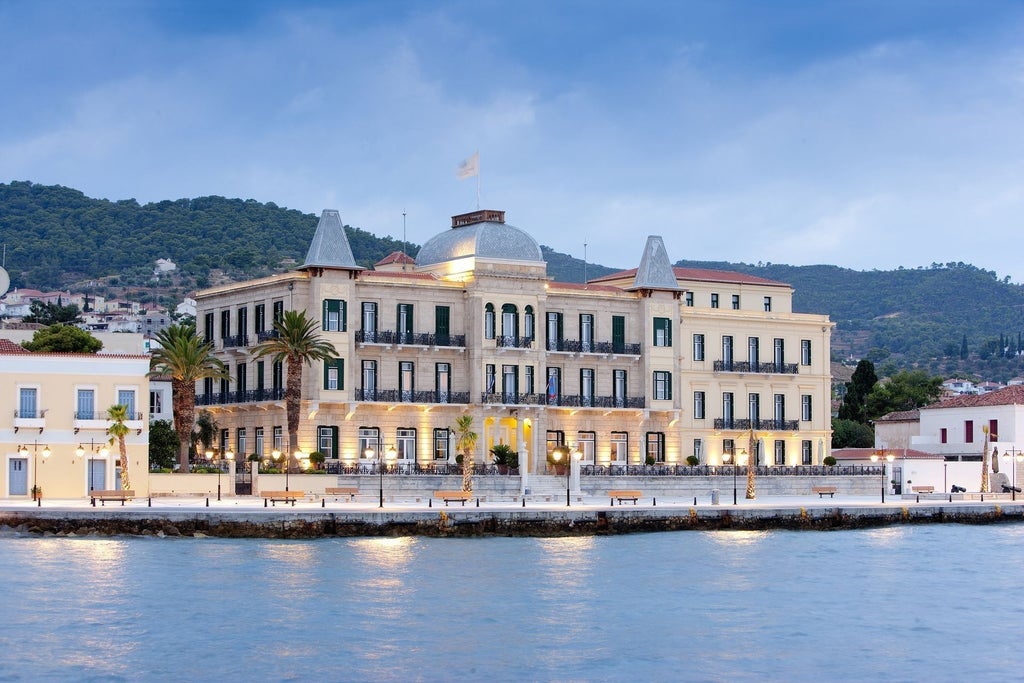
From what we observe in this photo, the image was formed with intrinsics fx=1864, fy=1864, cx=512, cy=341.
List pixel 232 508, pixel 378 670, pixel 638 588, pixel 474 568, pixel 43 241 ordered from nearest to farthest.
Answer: pixel 378 670, pixel 638 588, pixel 474 568, pixel 232 508, pixel 43 241

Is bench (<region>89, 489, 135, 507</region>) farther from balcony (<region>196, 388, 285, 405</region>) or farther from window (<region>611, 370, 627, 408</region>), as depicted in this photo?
window (<region>611, 370, 627, 408</region>)

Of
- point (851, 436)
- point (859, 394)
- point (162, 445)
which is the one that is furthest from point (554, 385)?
point (859, 394)

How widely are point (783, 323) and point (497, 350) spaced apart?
54.3 feet

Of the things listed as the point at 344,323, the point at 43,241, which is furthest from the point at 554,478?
the point at 43,241

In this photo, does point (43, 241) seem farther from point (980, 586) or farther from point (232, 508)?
point (980, 586)

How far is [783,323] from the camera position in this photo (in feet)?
292

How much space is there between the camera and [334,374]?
250 ft

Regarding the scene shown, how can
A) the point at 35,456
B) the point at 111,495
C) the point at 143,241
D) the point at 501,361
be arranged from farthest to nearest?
the point at 143,241, the point at 501,361, the point at 35,456, the point at 111,495

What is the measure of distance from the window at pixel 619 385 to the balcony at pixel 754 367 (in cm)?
542

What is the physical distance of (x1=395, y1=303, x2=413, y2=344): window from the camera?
257ft

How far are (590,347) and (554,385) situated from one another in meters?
2.47

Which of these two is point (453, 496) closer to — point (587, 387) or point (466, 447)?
point (466, 447)

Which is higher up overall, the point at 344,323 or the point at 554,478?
the point at 344,323

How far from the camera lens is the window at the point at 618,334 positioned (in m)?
83.1
